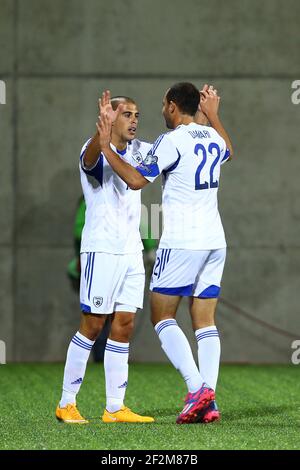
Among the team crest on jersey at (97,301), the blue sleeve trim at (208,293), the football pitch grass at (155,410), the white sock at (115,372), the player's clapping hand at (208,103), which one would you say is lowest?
the football pitch grass at (155,410)

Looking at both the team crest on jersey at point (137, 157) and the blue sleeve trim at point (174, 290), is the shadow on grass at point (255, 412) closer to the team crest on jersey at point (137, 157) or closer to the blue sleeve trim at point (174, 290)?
the blue sleeve trim at point (174, 290)

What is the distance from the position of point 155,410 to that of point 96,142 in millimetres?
1936

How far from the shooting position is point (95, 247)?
243 inches

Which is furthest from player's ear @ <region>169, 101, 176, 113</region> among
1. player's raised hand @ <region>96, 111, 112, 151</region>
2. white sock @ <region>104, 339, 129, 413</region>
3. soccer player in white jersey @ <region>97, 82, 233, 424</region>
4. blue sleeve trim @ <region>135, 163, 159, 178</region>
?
white sock @ <region>104, 339, 129, 413</region>

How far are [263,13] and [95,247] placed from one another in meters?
5.58

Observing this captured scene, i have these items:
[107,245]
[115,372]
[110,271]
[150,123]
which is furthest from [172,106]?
[150,123]

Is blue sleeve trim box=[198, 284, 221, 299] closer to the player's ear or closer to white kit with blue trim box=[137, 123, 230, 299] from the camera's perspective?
white kit with blue trim box=[137, 123, 230, 299]

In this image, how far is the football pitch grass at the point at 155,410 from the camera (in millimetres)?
5078

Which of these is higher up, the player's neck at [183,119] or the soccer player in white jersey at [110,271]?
the player's neck at [183,119]

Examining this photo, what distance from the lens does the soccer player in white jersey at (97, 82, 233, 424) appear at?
600 cm

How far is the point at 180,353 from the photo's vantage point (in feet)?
19.8

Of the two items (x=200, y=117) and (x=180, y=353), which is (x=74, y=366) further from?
(x=200, y=117)

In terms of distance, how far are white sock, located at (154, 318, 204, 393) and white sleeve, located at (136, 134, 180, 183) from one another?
0.83 metres

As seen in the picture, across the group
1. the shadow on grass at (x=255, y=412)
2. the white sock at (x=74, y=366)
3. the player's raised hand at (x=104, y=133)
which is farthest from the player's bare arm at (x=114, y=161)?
the shadow on grass at (x=255, y=412)
